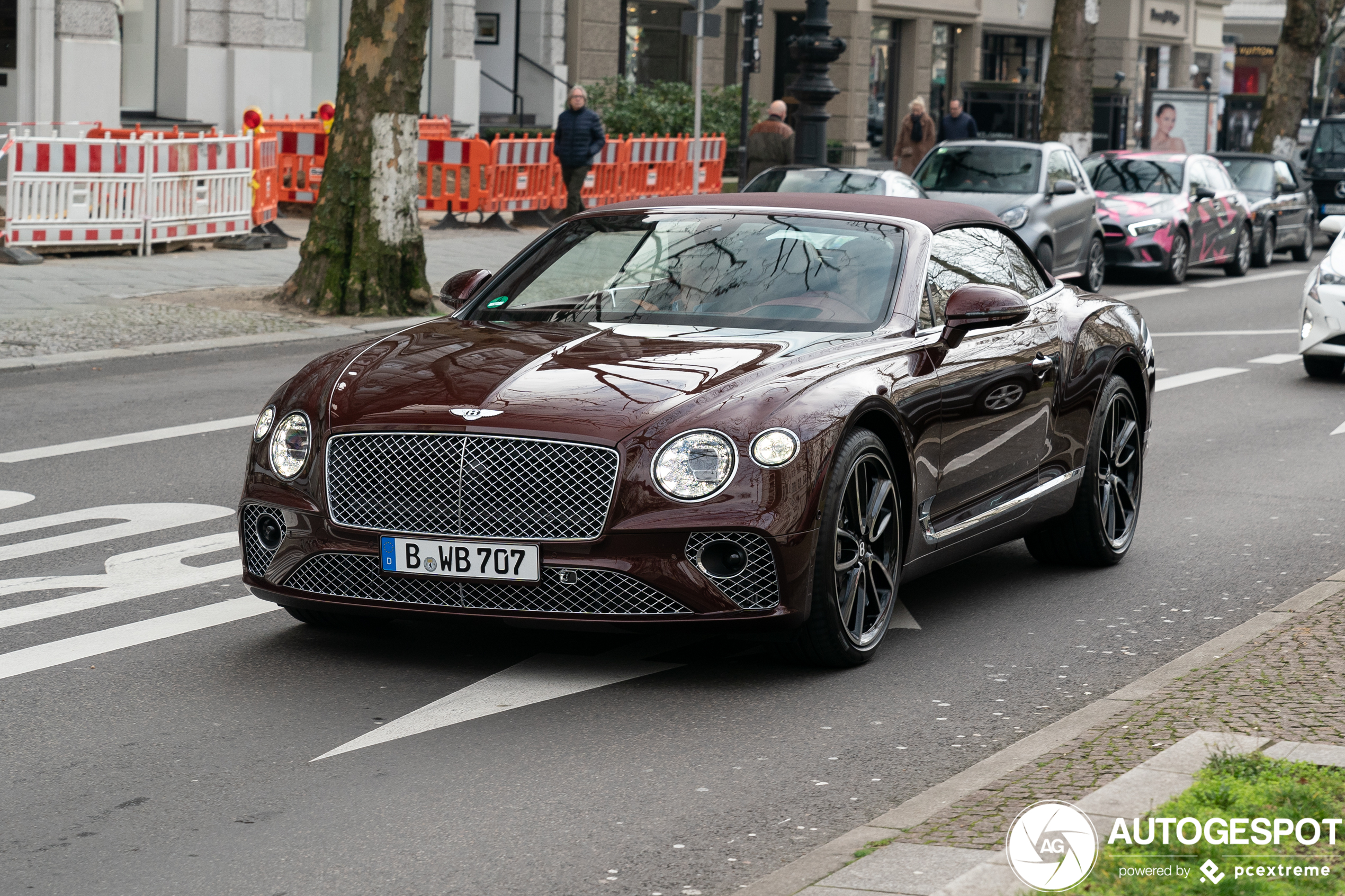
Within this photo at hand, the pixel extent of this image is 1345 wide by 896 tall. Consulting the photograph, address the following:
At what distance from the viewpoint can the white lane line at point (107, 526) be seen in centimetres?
781

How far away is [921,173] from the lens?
21.7 metres

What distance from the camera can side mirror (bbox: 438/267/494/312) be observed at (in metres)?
7.33

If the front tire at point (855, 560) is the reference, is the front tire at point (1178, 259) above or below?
above

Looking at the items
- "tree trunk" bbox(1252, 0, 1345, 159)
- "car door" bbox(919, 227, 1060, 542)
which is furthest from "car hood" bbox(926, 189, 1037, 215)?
"tree trunk" bbox(1252, 0, 1345, 159)

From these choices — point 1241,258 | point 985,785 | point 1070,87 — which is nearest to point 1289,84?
point 1070,87

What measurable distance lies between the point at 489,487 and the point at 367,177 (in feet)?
37.3

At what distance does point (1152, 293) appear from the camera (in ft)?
74.3

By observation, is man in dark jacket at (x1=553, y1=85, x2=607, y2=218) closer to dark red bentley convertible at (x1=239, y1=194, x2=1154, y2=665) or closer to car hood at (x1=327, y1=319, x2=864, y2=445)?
dark red bentley convertible at (x1=239, y1=194, x2=1154, y2=665)

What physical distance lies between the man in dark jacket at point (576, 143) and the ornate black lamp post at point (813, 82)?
3.21 meters

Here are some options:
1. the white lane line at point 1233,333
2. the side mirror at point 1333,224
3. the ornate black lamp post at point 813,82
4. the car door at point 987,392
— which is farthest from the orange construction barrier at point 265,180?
the car door at point 987,392

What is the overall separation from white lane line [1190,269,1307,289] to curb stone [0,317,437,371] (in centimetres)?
1111

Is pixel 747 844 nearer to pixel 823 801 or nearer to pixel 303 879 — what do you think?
pixel 823 801

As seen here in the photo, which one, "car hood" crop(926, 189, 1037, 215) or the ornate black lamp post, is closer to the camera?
"car hood" crop(926, 189, 1037, 215)

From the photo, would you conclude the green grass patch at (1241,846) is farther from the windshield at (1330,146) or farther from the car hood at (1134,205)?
the windshield at (1330,146)
